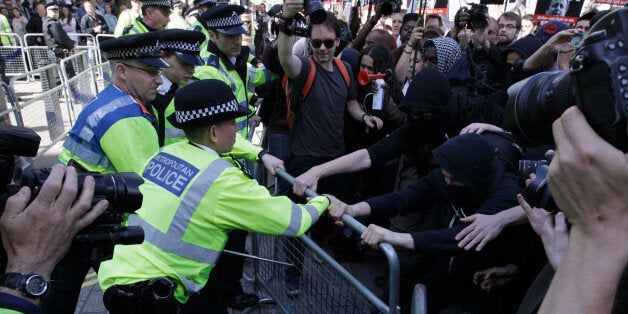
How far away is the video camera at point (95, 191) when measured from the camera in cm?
132

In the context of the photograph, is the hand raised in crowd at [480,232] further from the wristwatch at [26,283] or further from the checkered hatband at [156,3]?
the checkered hatband at [156,3]

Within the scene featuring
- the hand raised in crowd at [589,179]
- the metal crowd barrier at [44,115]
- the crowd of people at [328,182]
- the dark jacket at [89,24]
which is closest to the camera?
the hand raised in crowd at [589,179]

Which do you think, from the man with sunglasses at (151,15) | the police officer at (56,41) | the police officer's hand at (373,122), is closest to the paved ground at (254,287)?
the police officer's hand at (373,122)

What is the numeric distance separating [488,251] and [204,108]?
5.39 feet

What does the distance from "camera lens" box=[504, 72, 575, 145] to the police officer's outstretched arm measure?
2306mm

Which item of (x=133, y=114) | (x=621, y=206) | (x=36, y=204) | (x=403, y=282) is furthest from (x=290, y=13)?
(x=621, y=206)

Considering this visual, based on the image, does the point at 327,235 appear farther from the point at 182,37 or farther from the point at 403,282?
the point at 182,37

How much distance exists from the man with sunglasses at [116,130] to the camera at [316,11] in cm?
121

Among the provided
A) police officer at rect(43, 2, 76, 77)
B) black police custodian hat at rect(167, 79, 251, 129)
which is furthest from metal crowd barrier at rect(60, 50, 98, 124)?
black police custodian hat at rect(167, 79, 251, 129)

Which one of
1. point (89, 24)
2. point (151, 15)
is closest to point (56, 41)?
point (89, 24)

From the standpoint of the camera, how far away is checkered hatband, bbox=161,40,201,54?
137 inches

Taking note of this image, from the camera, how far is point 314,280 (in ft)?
9.20

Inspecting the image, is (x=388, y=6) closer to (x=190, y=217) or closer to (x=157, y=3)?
(x=157, y=3)

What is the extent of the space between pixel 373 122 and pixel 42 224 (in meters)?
3.06
